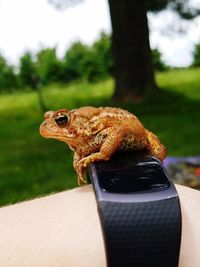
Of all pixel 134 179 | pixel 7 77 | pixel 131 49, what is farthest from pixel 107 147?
pixel 7 77

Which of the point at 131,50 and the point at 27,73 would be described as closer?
the point at 131,50

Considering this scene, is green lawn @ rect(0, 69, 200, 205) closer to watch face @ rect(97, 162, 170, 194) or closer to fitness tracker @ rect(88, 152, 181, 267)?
watch face @ rect(97, 162, 170, 194)

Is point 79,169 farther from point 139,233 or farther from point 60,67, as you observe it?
point 60,67

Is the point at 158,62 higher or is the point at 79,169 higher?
the point at 79,169

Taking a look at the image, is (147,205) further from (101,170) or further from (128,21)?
(128,21)

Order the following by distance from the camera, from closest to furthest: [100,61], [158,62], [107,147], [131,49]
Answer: [107,147]
[131,49]
[100,61]
[158,62]

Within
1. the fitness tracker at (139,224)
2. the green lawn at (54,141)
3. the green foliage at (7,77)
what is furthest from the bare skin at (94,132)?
the green foliage at (7,77)

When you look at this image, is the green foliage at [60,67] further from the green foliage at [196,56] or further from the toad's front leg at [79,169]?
the toad's front leg at [79,169]
